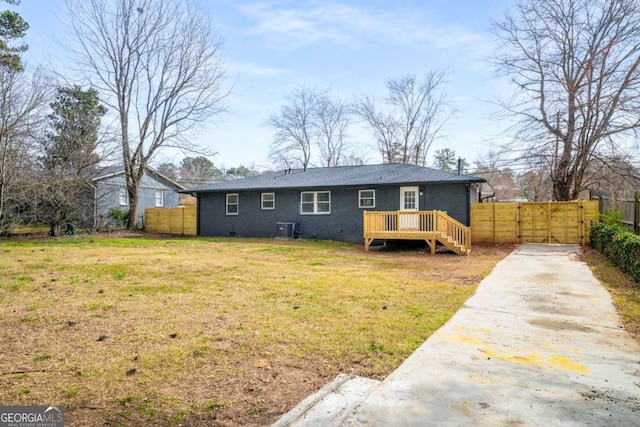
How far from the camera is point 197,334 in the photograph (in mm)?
3881

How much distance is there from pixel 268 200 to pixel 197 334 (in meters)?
14.3

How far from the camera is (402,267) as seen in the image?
29.7ft

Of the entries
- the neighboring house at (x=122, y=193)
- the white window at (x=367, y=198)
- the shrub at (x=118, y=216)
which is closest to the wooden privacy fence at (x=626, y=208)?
the white window at (x=367, y=198)

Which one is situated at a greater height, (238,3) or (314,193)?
(238,3)

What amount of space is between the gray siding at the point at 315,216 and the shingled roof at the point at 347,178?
38cm

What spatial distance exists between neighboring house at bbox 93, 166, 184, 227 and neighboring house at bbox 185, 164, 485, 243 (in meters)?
3.36

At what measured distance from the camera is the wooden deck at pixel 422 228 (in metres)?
12.3

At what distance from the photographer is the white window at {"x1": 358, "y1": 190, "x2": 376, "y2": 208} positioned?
16.0 m

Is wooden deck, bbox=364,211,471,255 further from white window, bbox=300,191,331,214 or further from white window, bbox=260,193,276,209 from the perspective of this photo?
white window, bbox=260,193,276,209

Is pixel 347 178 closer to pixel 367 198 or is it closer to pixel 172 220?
pixel 367 198

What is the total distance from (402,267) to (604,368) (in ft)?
19.5

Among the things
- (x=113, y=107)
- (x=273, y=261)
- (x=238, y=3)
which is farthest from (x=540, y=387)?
(x=113, y=107)

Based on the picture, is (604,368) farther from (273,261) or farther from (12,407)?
(273,261)

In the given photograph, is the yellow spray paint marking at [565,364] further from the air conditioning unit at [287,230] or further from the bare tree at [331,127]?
the bare tree at [331,127]
